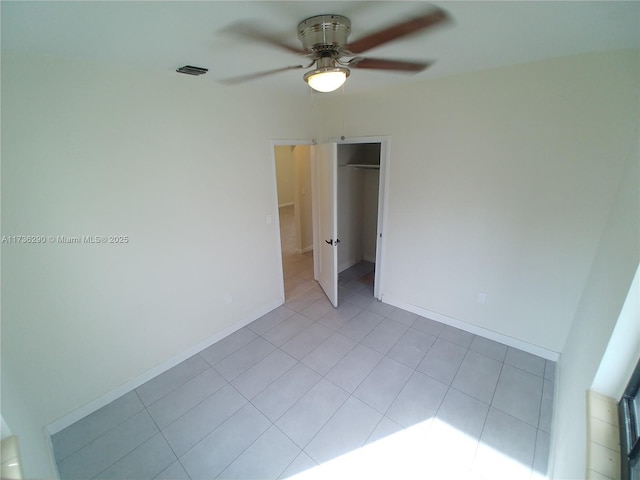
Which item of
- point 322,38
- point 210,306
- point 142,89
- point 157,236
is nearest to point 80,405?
point 210,306

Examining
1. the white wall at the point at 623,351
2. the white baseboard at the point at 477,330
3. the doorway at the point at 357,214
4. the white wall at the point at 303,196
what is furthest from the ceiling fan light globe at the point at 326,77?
the white wall at the point at 303,196

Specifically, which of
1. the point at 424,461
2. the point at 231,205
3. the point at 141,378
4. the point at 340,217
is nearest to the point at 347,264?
the point at 340,217

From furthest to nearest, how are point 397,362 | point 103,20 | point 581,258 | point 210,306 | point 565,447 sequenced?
point 210,306 < point 397,362 < point 581,258 < point 565,447 < point 103,20

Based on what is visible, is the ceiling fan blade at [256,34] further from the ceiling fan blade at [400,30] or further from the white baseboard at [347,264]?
the white baseboard at [347,264]

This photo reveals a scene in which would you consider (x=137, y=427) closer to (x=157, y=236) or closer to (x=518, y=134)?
(x=157, y=236)

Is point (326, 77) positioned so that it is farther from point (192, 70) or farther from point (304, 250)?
point (304, 250)

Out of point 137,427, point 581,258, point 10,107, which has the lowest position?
point 137,427

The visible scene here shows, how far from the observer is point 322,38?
1.32 m

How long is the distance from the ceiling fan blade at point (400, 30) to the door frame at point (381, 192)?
1404mm

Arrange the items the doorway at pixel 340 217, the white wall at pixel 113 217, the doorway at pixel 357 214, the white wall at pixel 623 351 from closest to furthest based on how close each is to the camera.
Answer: the white wall at pixel 623 351, the white wall at pixel 113 217, the doorway at pixel 340 217, the doorway at pixel 357 214

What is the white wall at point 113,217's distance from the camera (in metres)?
1.63

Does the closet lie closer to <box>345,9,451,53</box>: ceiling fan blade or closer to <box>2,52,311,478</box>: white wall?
<box>2,52,311,478</box>: white wall

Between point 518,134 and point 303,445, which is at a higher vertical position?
point 518,134

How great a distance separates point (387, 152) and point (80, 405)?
11.8 ft
